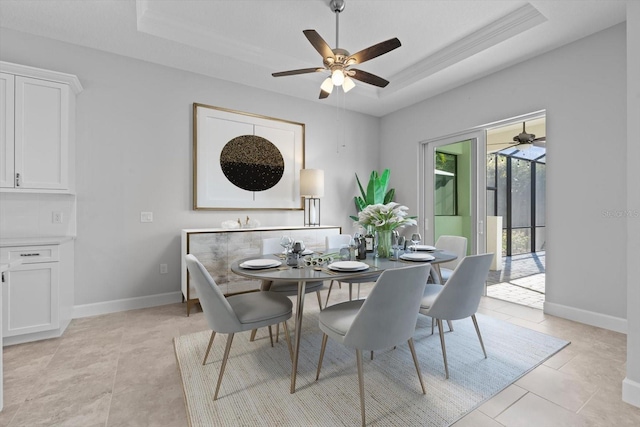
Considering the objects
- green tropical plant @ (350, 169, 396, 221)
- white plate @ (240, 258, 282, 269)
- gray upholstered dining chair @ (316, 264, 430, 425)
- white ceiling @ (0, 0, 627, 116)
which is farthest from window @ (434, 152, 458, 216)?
white plate @ (240, 258, 282, 269)

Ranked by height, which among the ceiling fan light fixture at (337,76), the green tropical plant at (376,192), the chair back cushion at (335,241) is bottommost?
the chair back cushion at (335,241)

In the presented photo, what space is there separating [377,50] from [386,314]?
189cm

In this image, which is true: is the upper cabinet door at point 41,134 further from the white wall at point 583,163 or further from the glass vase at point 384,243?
the white wall at point 583,163

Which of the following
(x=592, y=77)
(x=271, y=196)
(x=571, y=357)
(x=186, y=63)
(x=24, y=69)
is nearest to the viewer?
(x=571, y=357)

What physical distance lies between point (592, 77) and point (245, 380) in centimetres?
399

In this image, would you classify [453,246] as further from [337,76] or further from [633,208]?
[337,76]

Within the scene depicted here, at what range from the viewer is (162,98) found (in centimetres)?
340

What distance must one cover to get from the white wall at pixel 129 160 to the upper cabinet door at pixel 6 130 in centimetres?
49

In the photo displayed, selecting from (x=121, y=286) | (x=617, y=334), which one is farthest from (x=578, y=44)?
(x=121, y=286)

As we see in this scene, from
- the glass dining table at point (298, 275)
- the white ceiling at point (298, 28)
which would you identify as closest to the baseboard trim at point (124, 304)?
the glass dining table at point (298, 275)

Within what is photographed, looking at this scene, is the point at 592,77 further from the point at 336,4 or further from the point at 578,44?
the point at 336,4

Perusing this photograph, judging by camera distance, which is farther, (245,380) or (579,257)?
(579,257)

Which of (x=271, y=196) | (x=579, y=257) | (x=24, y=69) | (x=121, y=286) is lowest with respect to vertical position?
(x=121, y=286)

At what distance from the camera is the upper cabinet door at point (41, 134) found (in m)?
2.52
